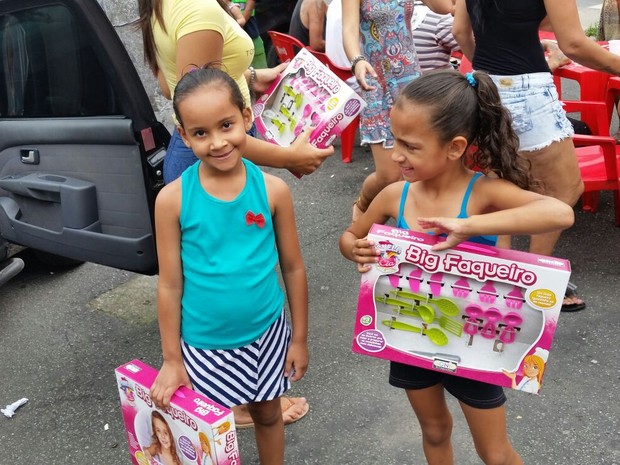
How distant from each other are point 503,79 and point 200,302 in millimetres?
1688

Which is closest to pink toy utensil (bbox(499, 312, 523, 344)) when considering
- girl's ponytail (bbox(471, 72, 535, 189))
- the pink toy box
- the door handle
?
girl's ponytail (bbox(471, 72, 535, 189))

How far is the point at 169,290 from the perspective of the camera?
84.1 inches

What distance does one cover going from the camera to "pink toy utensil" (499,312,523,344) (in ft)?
6.06

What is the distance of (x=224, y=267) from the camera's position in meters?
2.08

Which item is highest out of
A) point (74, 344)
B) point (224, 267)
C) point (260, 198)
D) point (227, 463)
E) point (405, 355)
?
point (260, 198)

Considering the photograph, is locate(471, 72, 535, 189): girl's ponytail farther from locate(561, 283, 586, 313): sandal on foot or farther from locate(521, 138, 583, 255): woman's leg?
locate(561, 283, 586, 313): sandal on foot

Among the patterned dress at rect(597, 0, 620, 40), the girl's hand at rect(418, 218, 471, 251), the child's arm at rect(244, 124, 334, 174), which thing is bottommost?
the patterned dress at rect(597, 0, 620, 40)

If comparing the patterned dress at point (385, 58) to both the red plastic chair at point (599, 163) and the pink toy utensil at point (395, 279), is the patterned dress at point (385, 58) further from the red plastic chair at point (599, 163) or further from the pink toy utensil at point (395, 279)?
the pink toy utensil at point (395, 279)

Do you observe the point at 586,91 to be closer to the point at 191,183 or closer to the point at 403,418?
the point at 403,418

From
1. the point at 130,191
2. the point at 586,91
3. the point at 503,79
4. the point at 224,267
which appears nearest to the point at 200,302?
the point at 224,267

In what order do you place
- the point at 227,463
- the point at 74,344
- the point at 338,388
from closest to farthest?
the point at 227,463
the point at 338,388
the point at 74,344

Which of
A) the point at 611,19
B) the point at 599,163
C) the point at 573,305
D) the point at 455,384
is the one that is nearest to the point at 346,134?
the point at 599,163

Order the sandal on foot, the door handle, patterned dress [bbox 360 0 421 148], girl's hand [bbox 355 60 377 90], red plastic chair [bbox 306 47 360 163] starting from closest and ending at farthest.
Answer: girl's hand [bbox 355 60 377 90], the door handle, the sandal on foot, patterned dress [bbox 360 0 421 148], red plastic chair [bbox 306 47 360 163]

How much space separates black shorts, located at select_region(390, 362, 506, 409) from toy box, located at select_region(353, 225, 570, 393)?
0.11 meters
